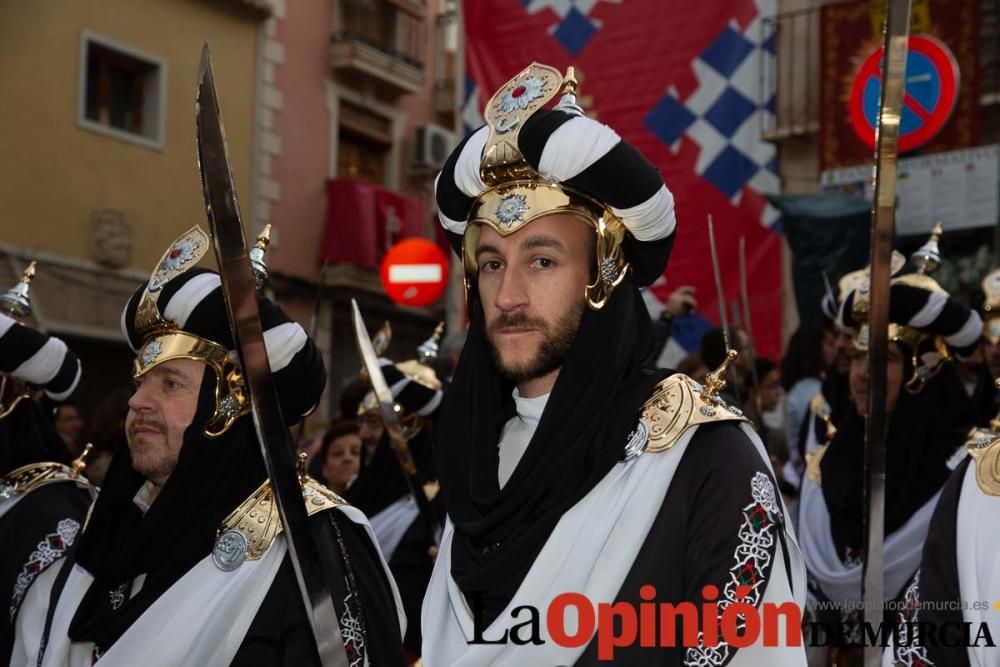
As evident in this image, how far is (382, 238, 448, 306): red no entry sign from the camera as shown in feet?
29.0

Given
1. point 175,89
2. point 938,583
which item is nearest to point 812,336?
point 938,583

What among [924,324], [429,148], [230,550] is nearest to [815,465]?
[924,324]

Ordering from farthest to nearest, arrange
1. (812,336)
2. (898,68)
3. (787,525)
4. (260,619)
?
(812,336) → (260,619) → (787,525) → (898,68)

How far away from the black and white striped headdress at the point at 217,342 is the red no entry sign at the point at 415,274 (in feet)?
16.7

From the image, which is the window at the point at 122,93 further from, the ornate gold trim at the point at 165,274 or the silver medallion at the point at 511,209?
the silver medallion at the point at 511,209

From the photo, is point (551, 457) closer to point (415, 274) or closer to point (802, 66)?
point (415, 274)

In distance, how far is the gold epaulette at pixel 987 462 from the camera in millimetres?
2891

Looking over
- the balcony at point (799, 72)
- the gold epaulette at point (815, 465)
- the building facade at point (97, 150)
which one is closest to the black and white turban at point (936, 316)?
the gold epaulette at point (815, 465)

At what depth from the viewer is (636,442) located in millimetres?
2367

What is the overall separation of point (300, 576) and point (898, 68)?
142 cm

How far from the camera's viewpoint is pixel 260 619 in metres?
3.07

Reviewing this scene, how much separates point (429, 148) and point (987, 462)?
15961mm

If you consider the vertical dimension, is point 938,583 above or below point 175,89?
below

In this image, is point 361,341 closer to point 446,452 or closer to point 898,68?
point 446,452
